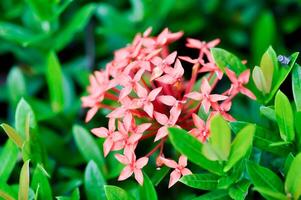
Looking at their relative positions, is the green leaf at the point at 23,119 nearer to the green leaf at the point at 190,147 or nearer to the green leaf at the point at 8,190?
the green leaf at the point at 8,190

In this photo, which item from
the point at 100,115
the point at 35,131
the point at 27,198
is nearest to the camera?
the point at 27,198

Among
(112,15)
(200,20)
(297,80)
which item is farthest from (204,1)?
(297,80)

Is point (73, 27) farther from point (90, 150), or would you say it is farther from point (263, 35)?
point (263, 35)

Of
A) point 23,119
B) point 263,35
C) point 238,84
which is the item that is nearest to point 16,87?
Answer: point 23,119

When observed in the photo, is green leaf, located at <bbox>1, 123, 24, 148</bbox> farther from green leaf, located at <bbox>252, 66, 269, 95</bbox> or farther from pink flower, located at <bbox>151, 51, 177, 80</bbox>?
green leaf, located at <bbox>252, 66, 269, 95</bbox>

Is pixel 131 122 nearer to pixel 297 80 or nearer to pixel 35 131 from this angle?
pixel 35 131

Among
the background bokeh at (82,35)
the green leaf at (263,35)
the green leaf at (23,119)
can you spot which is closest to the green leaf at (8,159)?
the green leaf at (23,119)
